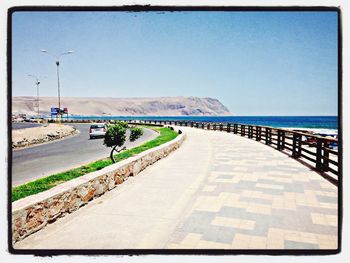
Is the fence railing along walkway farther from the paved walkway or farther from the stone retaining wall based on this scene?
the stone retaining wall

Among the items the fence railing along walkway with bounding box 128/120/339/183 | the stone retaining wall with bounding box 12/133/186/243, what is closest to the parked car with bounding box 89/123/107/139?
the fence railing along walkway with bounding box 128/120/339/183

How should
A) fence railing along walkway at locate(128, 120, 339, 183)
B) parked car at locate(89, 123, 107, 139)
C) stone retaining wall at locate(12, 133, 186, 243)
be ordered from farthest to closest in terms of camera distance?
parked car at locate(89, 123, 107, 139) → fence railing along walkway at locate(128, 120, 339, 183) → stone retaining wall at locate(12, 133, 186, 243)

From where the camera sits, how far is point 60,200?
4418mm

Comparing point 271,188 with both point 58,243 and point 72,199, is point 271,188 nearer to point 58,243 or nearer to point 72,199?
point 72,199

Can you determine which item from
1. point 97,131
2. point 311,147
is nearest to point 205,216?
point 311,147

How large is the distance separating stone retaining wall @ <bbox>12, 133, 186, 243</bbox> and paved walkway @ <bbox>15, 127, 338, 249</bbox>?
12 cm

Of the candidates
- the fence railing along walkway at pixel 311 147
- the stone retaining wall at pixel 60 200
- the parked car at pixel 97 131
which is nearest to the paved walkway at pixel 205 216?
the stone retaining wall at pixel 60 200

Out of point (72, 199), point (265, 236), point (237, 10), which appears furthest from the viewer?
point (72, 199)

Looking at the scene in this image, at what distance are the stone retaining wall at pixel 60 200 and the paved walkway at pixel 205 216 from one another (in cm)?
12

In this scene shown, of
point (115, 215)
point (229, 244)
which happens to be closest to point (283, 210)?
point (229, 244)

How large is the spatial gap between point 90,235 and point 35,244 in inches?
25.7

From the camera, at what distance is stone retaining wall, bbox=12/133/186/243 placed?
143 inches

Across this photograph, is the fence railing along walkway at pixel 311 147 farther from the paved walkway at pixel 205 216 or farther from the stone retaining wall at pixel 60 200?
the stone retaining wall at pixel 60 200

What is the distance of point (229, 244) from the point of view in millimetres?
3701
